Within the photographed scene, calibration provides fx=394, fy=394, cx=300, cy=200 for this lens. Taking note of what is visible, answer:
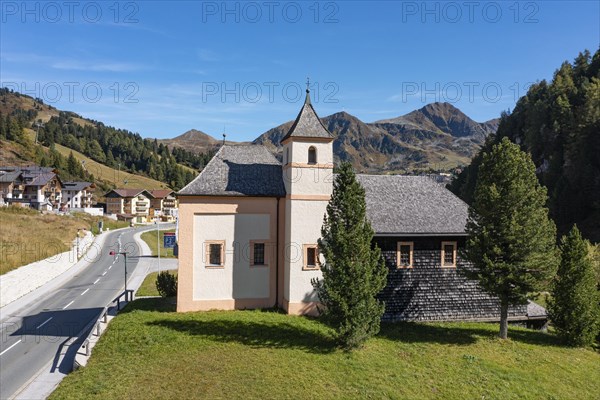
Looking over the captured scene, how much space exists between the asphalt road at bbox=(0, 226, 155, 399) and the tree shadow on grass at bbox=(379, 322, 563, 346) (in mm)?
17734

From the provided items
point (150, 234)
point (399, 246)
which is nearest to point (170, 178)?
point (150, 234)

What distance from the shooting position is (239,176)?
26203 millimetres

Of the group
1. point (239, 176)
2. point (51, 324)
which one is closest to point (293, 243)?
point (239, 176)

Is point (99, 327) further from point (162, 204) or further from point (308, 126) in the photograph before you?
point (162, 204)

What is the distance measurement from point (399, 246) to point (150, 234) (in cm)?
8037

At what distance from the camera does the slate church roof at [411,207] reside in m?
25.5

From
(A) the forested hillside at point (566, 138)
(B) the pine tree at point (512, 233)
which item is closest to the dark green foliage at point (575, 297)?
(B) the pine tree at point (512, 233)

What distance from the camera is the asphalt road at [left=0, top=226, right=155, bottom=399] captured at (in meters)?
21.1

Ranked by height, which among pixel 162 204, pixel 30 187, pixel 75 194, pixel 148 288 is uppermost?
pixel 30 187

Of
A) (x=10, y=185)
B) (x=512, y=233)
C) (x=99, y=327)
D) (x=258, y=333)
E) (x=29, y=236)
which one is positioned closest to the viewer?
(x=512, y=233)

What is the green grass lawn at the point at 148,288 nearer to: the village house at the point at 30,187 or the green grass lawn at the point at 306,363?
the green grass lawn at the point at 306,363

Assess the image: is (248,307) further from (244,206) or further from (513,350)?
(513,350)

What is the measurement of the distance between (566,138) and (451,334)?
99854 mm

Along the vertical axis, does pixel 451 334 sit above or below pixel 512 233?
below
